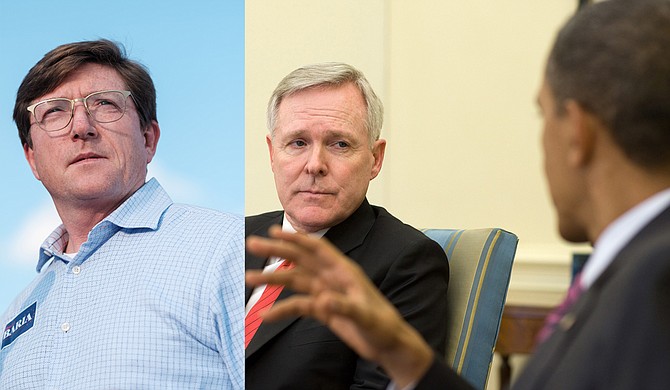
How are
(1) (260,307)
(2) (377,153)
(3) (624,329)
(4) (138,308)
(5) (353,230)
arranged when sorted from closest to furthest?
1. (3) (624,329)
2. (4) (138,308)
3. (1) (260,307)
4. (5) (353,230)
5. (2) (377,153)

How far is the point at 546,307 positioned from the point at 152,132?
92.6 inches

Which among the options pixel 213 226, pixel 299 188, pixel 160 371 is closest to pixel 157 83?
pixel 213 226

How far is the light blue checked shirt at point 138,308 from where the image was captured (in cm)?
161

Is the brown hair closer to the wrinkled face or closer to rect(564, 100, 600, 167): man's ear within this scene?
the wrinkled face

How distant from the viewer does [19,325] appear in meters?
1.69

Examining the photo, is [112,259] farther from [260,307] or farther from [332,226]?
[332,226]

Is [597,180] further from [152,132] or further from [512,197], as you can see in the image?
[512,197]

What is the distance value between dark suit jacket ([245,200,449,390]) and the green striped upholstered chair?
45mm

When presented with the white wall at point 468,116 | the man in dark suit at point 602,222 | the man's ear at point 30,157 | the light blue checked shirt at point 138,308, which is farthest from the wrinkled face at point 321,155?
the white wall at point 468,116

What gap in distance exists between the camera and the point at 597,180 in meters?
0.99

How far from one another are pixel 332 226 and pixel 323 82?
1.19 ft

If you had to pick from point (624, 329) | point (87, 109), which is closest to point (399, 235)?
point (87, 109)

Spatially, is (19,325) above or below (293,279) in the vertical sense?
below

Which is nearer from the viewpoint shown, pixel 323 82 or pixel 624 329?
pixel 624 329
